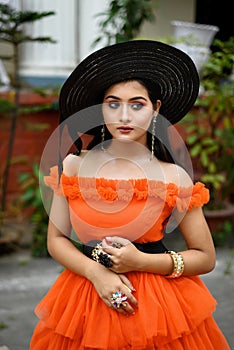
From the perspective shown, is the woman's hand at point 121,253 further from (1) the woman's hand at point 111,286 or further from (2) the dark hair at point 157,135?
(2) the dark hair at point 157,135

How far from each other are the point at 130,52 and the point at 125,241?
26.6 inches

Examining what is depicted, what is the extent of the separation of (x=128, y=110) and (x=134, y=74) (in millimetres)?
134

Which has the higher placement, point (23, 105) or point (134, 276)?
point (134, 276)

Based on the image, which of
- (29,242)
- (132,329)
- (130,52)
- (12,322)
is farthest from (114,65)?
(29,242)

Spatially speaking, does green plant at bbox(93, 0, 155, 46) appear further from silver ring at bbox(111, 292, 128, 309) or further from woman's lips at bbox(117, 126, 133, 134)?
silver ring at bbox(111, 292, 128, 309)

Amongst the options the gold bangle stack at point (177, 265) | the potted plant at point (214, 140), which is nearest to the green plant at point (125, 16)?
the potted plant at point (214, 140)

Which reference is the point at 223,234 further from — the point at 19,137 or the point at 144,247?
the point at 144,247

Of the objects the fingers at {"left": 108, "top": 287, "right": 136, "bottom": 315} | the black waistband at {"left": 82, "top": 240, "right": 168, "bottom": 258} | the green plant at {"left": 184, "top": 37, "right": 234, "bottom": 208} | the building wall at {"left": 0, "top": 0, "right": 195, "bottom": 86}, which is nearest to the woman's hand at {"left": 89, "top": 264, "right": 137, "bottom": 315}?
the fingers at {"left": 108, "top": 287, "right": 136, "bottom": 315}

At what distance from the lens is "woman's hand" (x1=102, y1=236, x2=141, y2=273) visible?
192cm

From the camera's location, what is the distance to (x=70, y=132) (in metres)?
→ 2.17

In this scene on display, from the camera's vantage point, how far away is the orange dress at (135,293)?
77.5 inches

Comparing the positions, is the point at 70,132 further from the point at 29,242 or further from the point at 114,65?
the point at 29,242

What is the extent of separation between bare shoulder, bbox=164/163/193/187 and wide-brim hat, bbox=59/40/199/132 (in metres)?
0.24

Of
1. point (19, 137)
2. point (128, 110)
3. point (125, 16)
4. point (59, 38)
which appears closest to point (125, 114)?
point (128, 110)
